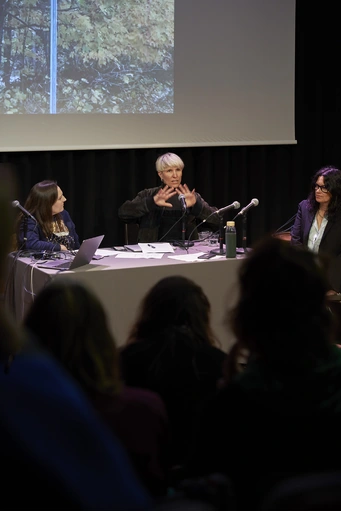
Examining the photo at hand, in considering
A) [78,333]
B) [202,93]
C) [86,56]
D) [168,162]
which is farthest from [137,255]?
[78,333]

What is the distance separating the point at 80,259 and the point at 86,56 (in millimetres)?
2211

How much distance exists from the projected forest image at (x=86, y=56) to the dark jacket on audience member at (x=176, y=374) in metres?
3.71

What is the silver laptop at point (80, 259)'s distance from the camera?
12.1ft

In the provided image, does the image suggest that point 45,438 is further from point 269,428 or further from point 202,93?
point 202,93

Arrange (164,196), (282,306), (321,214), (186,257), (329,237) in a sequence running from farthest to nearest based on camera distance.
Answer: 1. (164,196)
2. (321,214)
3. (329,237)
4. (186,257)
5. (282,306)

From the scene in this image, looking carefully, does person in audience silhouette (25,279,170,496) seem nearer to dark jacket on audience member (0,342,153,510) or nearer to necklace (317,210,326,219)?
dark jacket on audience member (0,342,153,510)

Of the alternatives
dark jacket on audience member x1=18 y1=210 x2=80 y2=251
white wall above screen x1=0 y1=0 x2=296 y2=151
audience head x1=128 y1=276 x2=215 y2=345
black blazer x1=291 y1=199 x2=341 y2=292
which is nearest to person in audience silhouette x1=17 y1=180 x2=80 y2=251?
dark jacket on audience member x1=18 y1=210 x2=80 y2=251

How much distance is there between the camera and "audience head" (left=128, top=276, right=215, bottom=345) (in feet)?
6.21

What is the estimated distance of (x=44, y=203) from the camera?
4289 mm

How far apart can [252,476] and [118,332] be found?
2.67m

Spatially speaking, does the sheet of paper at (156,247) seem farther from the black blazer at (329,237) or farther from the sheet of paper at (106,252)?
the black blazer at (329,237)

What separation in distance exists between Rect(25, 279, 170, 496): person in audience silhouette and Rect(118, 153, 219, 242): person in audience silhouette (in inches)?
132

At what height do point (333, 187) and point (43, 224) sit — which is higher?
point (333, 187)

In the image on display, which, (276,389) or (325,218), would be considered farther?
(325,218)
